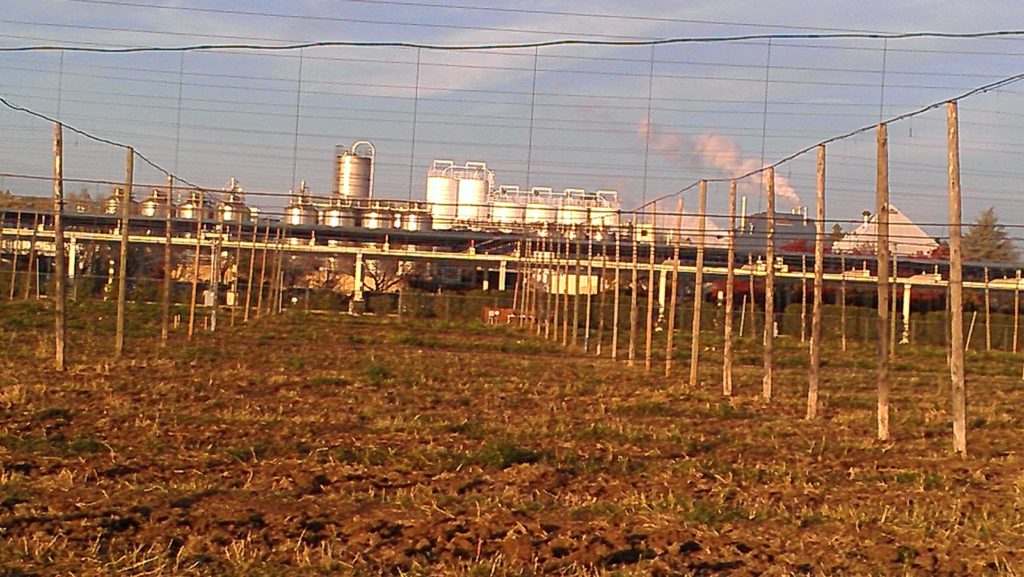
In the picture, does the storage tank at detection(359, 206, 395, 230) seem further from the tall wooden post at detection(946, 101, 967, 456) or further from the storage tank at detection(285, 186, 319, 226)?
the tall wooden post at detection(946, 101, 967, 456)

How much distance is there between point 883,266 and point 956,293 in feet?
3.63

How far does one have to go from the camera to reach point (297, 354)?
72.8ft

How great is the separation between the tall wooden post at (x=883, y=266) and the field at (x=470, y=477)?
0.47m

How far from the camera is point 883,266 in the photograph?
14250mm

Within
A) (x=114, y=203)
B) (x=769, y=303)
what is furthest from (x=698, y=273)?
(x=114, y=203)

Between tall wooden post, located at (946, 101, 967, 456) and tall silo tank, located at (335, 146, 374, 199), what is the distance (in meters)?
33.9

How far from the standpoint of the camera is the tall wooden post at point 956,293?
12.8 m

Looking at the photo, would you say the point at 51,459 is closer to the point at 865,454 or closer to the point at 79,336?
the point at 865,454

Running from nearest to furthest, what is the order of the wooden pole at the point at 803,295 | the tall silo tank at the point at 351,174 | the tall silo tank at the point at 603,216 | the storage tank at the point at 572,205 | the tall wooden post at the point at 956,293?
the tall wooden post at the point at 956,293
the tall silo tank at the point at 603,216
the wooden pole at the point at 803,295
the storage tank at the point at 572,205
the tall silo tank at the point at 351,174

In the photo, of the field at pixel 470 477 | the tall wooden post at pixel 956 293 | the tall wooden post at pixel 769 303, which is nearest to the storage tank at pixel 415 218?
the field at pixel 470 477

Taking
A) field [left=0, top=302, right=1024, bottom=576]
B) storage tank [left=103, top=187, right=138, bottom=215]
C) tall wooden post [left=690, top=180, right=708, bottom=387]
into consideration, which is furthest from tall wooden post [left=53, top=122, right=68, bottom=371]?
tall wooden post [left=690, top=180, right=708, bottom=387]

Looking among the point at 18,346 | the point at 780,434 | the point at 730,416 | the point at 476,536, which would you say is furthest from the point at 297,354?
the point at 476,536

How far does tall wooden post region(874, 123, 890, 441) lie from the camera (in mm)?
Answer: 13711

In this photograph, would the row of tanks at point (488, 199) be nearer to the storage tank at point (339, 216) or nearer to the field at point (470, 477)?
the storage tank at point (339, 216)
